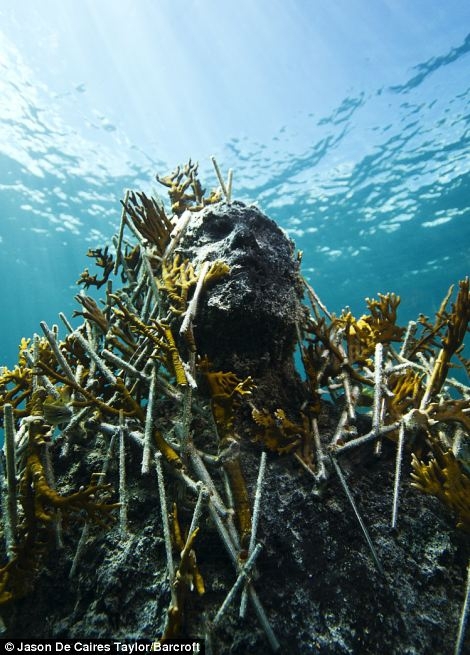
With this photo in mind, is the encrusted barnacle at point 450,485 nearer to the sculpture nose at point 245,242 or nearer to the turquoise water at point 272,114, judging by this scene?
the sculpture nose at point 245,242

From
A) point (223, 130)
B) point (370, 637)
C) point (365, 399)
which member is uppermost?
point (223, 130)

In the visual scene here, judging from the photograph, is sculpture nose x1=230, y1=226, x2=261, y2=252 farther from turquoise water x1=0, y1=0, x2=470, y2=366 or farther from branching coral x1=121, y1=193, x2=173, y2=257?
turquoise water x1=0, y1=0, x2=470, y2=366

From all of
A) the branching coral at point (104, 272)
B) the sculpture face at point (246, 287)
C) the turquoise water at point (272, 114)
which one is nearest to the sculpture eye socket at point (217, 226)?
the sculpture face at point (246, 287)

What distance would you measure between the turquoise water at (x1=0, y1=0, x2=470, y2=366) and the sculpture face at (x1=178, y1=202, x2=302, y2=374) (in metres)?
17.4

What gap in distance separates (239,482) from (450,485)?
1.19 metres

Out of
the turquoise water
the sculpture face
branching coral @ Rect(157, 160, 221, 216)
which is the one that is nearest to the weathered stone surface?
the sculpture face

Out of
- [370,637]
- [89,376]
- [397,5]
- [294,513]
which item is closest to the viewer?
[370,637]

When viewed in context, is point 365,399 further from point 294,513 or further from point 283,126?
point 283,126

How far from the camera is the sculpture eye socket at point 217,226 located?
2848 mm

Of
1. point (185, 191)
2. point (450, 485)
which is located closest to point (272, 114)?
point (185, 191)

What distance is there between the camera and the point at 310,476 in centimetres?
214

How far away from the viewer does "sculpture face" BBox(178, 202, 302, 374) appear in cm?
237

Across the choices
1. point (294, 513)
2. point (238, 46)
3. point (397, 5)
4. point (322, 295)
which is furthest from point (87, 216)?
point (294, 513)

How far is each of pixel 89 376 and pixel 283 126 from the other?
1931 centimetres
